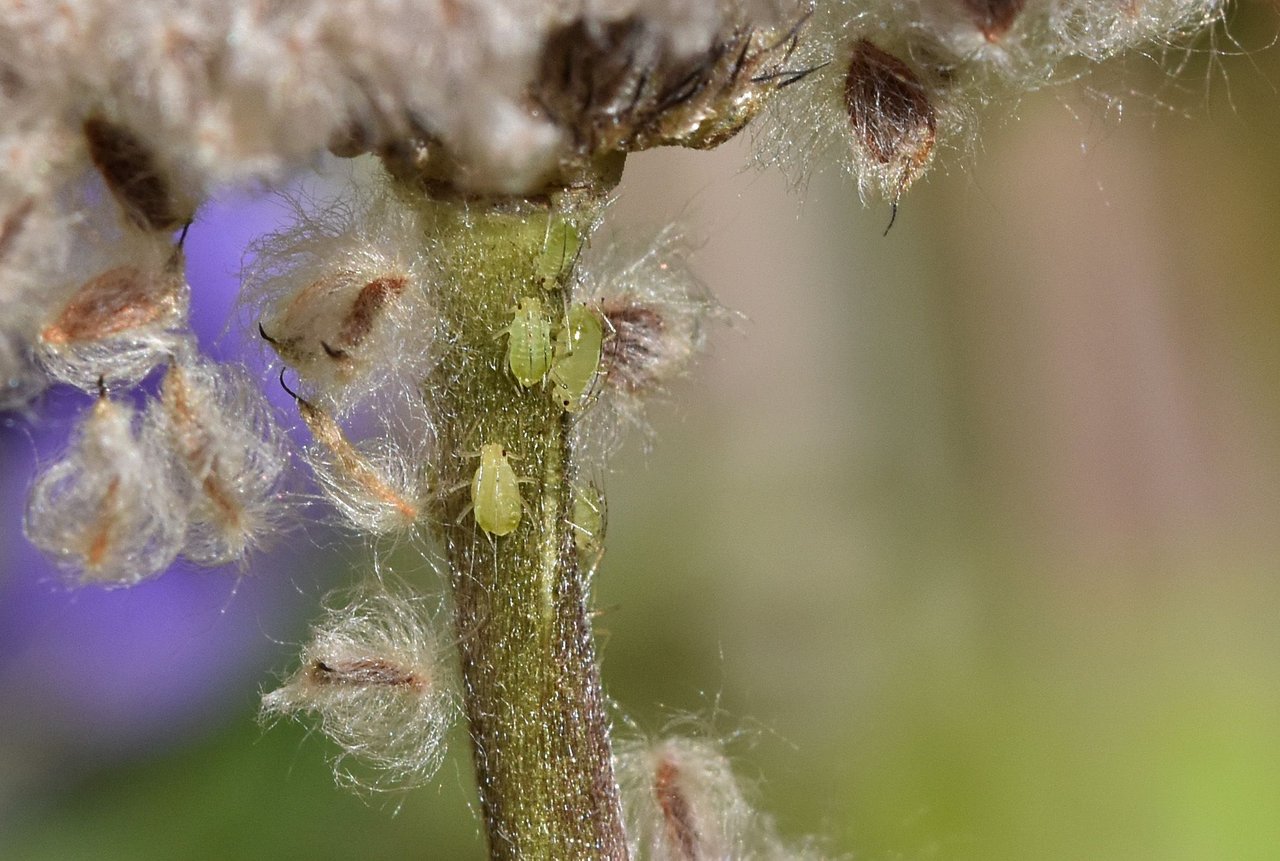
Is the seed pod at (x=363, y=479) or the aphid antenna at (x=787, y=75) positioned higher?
the aphid antenna at (x=787, y=75)

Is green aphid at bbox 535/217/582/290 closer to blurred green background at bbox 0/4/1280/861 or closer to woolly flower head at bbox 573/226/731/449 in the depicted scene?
woolly flower head at bbox 573/226/731/449

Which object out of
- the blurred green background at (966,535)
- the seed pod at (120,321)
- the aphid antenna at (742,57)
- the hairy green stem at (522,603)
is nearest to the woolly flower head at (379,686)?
the hairy green stem at (522,603)

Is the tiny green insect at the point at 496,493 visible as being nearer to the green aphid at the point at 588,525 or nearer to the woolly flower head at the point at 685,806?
the green aphid at the point at 588,525

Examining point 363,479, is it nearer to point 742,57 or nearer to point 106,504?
point 106,504

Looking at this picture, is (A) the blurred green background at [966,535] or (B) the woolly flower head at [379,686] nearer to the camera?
(B) the woolly flower head at [379,686]

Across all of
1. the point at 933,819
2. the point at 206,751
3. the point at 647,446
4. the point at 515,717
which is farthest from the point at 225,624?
the point at 515,717

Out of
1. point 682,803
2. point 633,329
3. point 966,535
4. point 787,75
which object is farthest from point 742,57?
point 966,535

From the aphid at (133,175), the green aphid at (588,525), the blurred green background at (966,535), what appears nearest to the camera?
the aphid at (133,175)

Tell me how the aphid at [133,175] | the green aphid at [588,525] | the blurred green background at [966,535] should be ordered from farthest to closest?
the blurred green background at [966,535] < the green aphid at [588,525] < the aphid at [133,175]

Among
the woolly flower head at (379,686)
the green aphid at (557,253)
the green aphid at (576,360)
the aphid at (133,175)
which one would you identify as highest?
the green aphid at (557,253)

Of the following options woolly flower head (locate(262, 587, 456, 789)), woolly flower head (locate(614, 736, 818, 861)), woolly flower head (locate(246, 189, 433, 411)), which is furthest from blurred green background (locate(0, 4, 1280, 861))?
woolly flower head (locate(246, 189, 433, 411))
